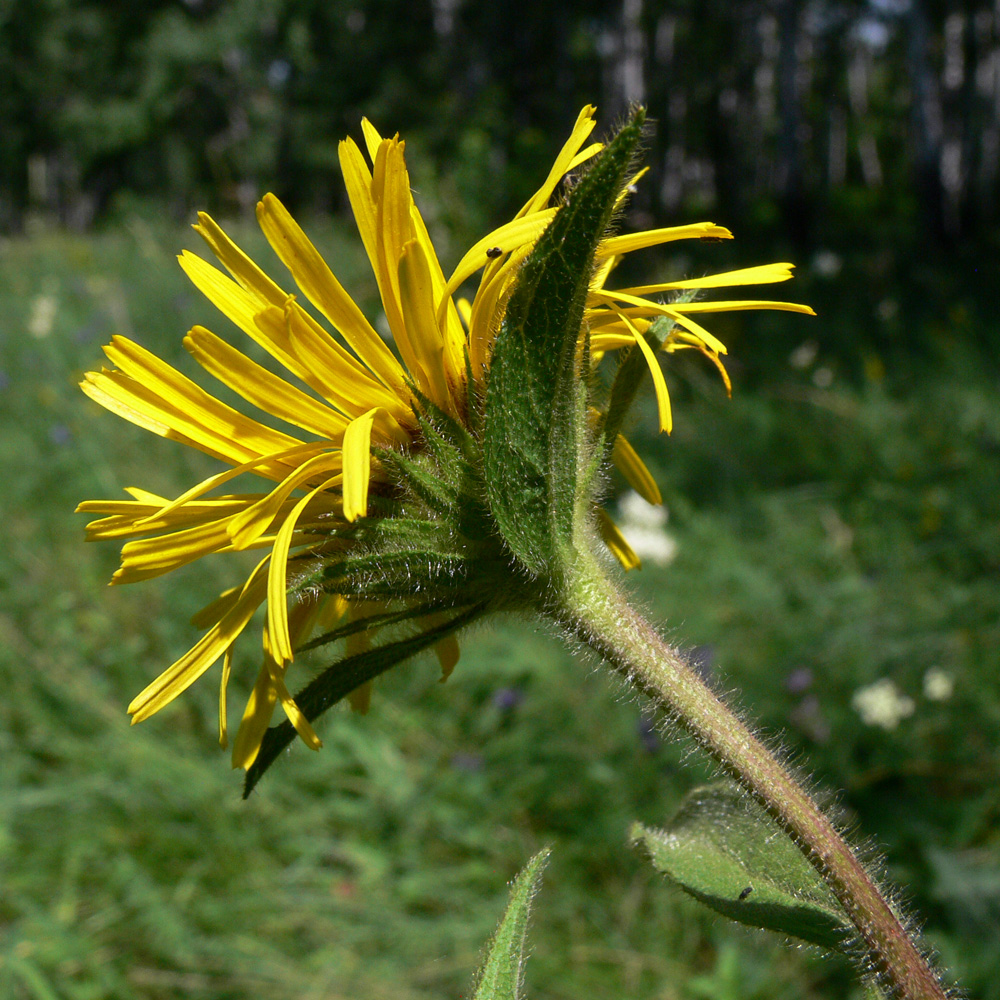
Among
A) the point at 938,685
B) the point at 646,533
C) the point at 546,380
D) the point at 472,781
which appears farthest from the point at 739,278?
the point at 646,533

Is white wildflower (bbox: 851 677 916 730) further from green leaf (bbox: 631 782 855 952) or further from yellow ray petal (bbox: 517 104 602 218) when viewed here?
yellow ray petal (bbox: 517 104 602 218)

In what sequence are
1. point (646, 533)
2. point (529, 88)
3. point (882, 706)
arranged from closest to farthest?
point (882, 706) < point (646, 533) < point (529, 88)

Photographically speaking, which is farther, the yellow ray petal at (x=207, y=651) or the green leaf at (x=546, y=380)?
the yellow ray petal at (x=207, y=651)

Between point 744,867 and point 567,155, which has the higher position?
point 567,155

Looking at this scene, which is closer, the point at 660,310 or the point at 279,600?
the point at 279,600

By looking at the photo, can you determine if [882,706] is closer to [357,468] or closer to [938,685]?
[938,685]

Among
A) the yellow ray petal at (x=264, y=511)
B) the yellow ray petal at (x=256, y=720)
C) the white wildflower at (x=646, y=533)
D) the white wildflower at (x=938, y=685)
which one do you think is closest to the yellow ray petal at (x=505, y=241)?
the yellow ray petal at (x=264, y=511)

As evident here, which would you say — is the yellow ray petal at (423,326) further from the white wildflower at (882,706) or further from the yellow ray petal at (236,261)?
the white wildflower at (882,706)

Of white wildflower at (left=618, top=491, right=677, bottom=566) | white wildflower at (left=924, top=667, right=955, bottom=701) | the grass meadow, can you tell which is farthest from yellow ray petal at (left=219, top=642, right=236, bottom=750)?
white wildflower at (left=924, top=667, right=955, bottom=701)
